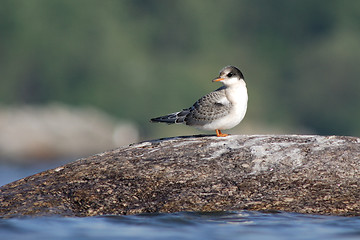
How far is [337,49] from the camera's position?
74.0 metres

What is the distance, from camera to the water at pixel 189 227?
9.08 meters

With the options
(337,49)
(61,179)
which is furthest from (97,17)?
(61,179)

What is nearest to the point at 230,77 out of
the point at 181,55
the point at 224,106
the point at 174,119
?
the point at 224,106

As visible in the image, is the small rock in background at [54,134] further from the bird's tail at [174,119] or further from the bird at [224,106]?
the bird at [224,106]

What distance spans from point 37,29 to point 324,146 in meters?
64.8

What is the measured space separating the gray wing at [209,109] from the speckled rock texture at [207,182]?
1.11m

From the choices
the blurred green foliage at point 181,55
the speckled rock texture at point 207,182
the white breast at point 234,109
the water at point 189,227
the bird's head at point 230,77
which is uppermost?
the blurred green foliage at point 181,55

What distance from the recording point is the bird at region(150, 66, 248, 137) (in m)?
12.3

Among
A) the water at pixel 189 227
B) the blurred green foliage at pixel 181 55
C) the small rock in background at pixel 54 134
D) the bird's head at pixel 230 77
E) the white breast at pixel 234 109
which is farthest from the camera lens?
the blurred green foliage at pixel 181 55

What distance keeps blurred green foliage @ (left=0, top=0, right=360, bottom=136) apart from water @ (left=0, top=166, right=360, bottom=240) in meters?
51.5

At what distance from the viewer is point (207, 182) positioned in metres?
10.2

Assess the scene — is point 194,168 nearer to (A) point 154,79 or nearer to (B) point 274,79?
(A) point 154,79

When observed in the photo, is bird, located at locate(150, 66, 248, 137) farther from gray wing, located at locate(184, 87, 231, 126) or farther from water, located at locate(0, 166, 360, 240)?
water, located at locate(0, 166, 360, 240)

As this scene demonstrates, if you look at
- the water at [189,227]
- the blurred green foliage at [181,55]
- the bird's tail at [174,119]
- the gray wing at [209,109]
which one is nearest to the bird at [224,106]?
the gray wing at [209,109]
